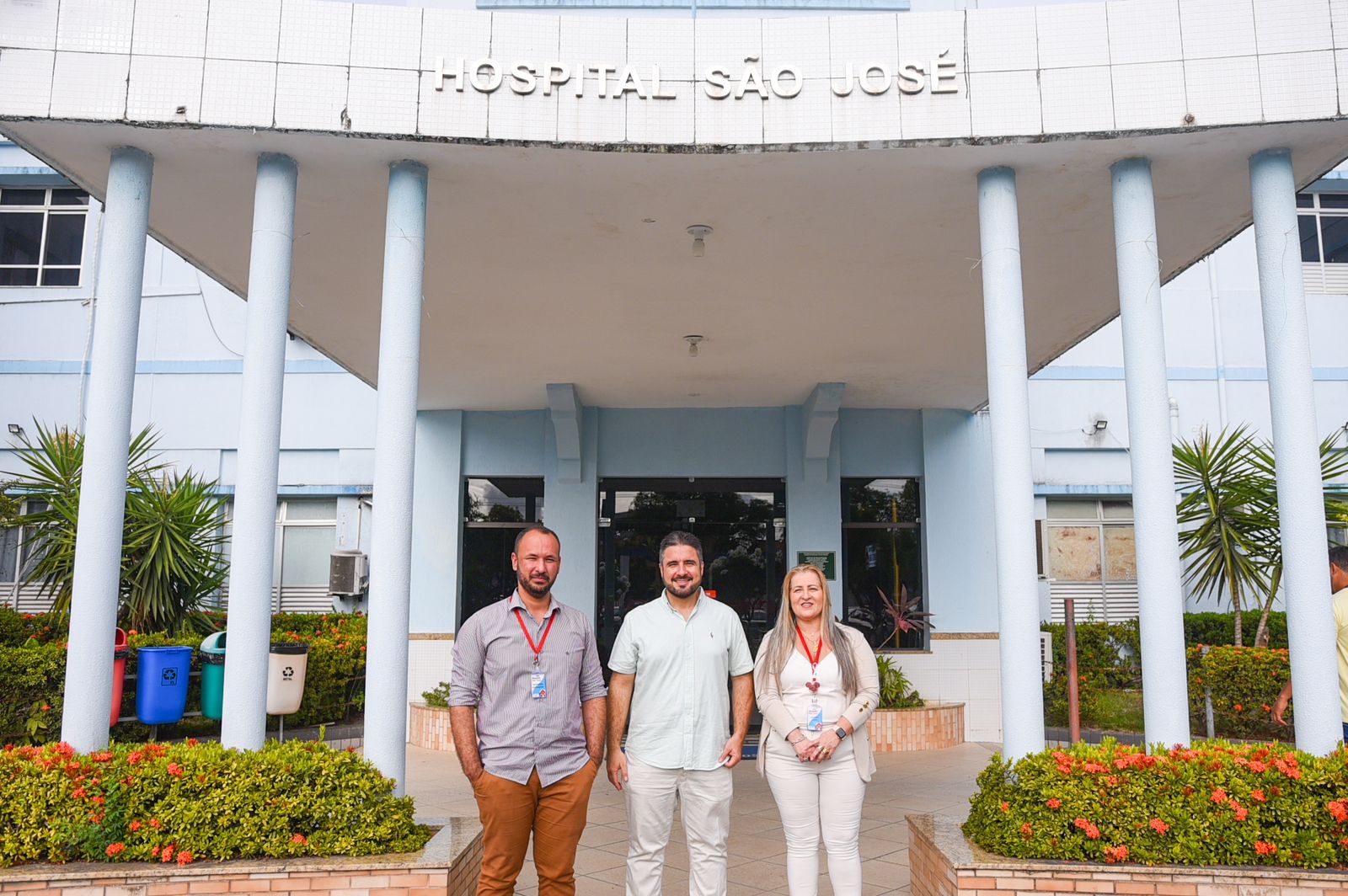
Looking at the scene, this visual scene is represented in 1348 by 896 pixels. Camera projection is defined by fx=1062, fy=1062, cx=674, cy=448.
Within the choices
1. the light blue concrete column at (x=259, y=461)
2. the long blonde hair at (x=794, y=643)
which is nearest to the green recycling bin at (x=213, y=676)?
the light blue concrete column at (x=259, y=461)

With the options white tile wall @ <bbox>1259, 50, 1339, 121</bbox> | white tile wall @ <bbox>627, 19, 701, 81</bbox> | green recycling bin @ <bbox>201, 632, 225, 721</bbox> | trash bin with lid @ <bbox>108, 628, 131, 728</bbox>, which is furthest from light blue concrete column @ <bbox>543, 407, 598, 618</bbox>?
white tile wall @ <bbox>1259, 50, 1339, 121</bbox>

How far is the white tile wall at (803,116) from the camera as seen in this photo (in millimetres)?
4824

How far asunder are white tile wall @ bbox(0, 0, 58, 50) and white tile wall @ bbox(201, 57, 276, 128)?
2.23ft

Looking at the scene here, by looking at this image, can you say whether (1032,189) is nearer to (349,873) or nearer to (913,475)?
(349,873)

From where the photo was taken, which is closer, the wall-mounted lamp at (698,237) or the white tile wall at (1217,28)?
the white tile wall at (1217,28)

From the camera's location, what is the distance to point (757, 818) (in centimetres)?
688

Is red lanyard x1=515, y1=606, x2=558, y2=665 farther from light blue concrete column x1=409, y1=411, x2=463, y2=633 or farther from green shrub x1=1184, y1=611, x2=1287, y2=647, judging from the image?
green shrub x1=1184, y1=611, x2=1287, y2=647

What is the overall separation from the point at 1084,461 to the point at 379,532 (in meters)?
10.6

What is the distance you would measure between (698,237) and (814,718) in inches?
121

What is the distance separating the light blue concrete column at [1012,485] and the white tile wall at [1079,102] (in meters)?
0.44

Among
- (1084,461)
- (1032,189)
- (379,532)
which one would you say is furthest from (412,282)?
(1084,461)

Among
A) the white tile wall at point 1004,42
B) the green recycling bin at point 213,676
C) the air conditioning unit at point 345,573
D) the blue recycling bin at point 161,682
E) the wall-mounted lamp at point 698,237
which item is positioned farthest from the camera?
the air conditioning unit at point 345,573

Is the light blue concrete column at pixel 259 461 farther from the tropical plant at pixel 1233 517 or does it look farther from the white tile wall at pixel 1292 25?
the tropical plant at pixel 1233 517

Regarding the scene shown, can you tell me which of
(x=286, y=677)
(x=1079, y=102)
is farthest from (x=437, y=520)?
(x=1079, y=102)
